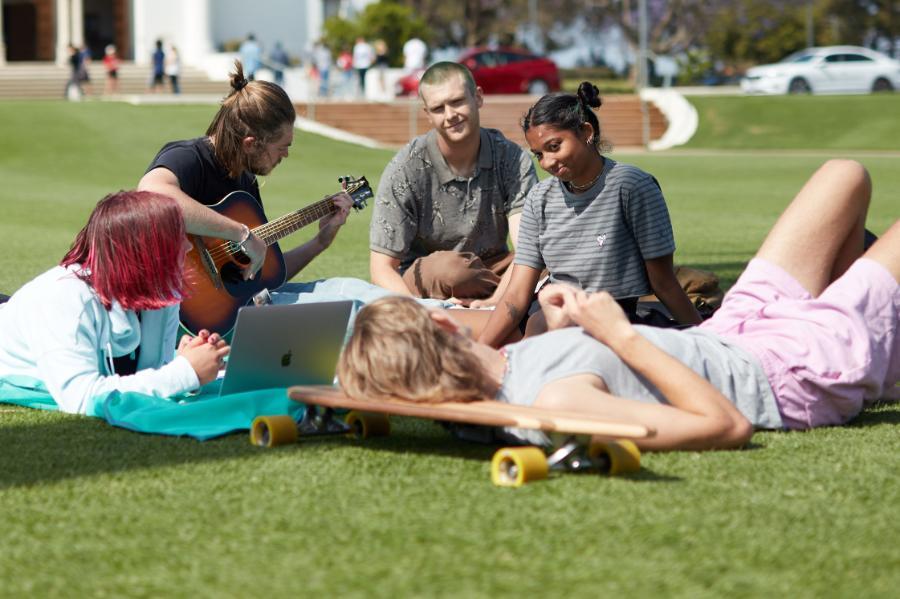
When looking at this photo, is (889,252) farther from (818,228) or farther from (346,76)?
(346,76)

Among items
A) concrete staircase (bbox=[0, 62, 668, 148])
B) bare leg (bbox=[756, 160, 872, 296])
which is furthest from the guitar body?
concrete staircase (bbox=[0, 62, 668, 148])

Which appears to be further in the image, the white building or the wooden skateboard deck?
the white building

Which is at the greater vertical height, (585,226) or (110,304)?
(585,226)

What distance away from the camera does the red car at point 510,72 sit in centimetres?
4281

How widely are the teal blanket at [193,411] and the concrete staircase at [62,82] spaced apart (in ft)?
123

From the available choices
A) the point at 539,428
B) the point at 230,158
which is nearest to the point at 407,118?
the point at 230,158

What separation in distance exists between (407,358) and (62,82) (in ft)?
135

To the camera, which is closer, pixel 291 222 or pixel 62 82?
pixel 291 222

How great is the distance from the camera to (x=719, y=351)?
4.58 metres

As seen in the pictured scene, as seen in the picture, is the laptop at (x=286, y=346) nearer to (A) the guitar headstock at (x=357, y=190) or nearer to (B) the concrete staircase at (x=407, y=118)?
(A) the guitar headstock at (x=357, y=190)

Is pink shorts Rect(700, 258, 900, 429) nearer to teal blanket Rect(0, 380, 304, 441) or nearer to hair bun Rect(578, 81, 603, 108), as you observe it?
hair bun Rect(578, 81, 603, 108)

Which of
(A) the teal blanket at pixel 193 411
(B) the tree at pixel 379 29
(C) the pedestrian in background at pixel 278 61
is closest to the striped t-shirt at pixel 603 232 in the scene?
(A) the teal blanket at pixel 193 411

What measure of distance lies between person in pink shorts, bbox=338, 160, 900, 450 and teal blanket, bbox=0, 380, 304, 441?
2.15 feet

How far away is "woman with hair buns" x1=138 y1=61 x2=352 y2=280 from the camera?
633cm
